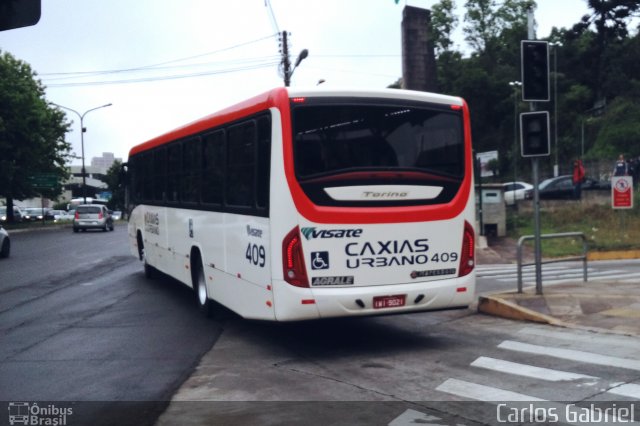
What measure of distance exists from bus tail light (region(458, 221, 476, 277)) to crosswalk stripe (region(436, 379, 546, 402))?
2.23 m

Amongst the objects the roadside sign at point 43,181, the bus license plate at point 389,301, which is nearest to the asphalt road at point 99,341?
the bus license plate at point 389,301

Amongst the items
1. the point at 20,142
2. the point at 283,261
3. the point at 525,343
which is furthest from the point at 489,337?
the point at 20,142

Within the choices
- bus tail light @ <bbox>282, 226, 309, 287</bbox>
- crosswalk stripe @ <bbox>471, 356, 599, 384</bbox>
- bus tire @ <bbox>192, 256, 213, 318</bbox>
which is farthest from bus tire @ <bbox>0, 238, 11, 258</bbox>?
crosswalk stripe @ <bbox>471, 356, 599, 384</bbox>

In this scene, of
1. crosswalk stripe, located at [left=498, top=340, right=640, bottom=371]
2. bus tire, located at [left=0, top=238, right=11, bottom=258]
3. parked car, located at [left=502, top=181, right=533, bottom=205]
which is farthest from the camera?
parked car, located at [left=502, top=181, right=533, bottom=205]

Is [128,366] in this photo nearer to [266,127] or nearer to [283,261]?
[283,261]

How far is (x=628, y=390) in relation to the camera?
671 centimetres

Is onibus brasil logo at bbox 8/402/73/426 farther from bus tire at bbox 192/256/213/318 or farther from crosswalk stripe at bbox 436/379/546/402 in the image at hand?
bus tire at bbox 192/256/213/318

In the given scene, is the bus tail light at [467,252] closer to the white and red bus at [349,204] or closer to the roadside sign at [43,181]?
the white and red bus at [349,204]

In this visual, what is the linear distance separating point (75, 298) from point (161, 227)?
2167mm

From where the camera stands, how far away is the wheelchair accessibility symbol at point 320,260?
8.42 metres

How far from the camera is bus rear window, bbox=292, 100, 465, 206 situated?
8.52 metres

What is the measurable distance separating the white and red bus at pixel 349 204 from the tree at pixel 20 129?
42.6m

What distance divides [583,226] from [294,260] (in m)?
20.9

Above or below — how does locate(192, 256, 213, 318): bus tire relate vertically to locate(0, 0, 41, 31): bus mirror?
below
